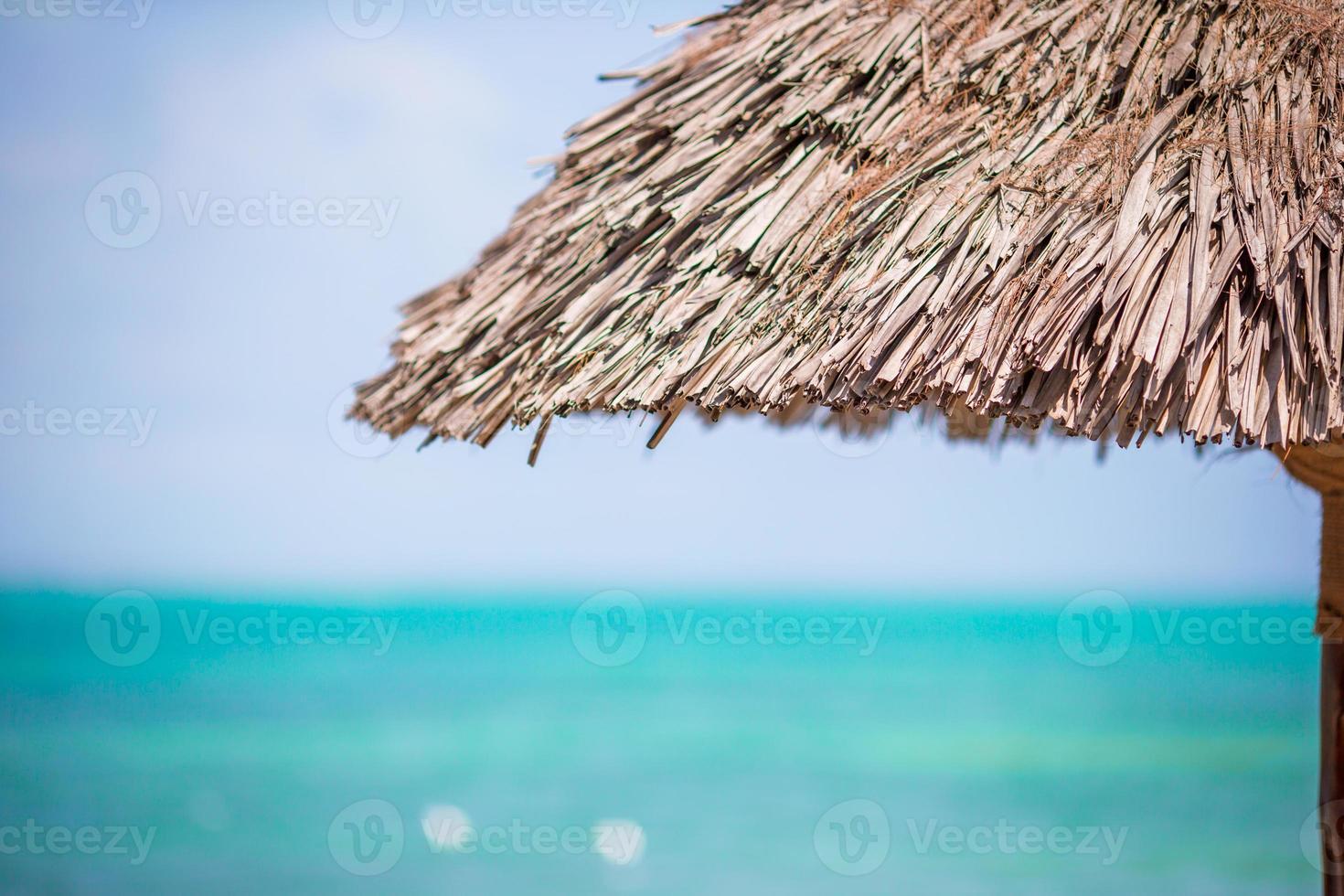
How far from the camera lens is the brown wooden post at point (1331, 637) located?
263 cm

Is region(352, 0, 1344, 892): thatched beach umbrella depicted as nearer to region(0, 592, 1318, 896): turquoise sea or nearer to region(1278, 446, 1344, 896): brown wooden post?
region(1278, 446, 1344, 896): brown wooden post

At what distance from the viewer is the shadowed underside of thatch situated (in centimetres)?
184

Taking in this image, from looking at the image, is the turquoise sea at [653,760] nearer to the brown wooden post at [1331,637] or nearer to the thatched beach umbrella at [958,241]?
the brown wooden post at [1331,637]

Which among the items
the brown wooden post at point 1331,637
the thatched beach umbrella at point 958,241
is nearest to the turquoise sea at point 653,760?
the brown wooden post at point 1331,637

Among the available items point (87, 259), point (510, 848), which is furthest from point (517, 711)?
point (87, 259)

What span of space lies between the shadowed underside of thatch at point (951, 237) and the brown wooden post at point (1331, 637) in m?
0.87

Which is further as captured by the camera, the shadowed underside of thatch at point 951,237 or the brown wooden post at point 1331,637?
the brown wooden post at point 1331,637

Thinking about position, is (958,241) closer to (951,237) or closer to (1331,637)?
(951,237)

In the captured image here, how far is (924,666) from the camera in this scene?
19.6m

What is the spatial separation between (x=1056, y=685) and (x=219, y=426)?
17.4 m

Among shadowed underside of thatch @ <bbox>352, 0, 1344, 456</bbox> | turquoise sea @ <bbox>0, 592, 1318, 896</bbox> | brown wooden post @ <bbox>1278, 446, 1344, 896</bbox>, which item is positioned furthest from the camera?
turquoise sea @ <bbox>0, 592, 1318, 896</bbox>

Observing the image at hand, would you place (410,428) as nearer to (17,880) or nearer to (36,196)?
(17,880)

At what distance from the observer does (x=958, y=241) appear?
206 centimetres

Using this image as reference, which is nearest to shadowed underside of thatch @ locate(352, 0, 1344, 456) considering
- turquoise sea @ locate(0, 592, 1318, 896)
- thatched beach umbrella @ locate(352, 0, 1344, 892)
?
thatched beach umbrella @ locate(352, 0, 1344, 892)
